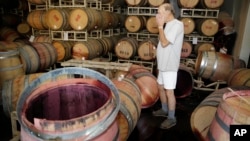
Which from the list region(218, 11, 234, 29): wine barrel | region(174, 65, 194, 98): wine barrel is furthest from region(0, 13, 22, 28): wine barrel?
region(218, 11, 234, 29): wine barrel

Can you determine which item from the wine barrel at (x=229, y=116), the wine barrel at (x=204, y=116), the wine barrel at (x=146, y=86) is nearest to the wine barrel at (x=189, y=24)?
the wine barrel at (x=146, y=86)

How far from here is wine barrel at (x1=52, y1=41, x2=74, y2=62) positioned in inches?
214

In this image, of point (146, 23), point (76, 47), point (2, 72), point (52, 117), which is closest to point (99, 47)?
point (76, 47)

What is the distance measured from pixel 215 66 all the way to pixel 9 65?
14.2 feet

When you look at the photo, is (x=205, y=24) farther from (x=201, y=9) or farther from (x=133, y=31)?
(x=133, y=31)

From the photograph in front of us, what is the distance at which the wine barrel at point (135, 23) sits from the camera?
6340 millimetres

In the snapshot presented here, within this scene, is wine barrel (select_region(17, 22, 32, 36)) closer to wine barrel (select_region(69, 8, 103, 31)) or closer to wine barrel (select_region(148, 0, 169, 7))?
wine barrel (select_region(69, 8, 103, 31))

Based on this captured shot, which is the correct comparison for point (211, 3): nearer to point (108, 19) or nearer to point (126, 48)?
point (126, 48)

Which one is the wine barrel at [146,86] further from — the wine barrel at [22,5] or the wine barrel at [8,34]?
the wine barrel at [22,5]

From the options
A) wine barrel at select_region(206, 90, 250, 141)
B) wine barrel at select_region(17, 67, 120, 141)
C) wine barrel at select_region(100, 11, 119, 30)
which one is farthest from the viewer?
wine barrel at select_region(100, 11, 119, 30)

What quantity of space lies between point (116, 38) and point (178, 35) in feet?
14.6

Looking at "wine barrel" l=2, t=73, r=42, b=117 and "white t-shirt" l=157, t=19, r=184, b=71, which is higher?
"white t-shirt" l=157, t=19, r=184, b=71

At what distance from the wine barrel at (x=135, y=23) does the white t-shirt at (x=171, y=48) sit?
3.26m

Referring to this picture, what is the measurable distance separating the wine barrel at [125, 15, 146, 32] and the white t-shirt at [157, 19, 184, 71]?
3257 millimetres
